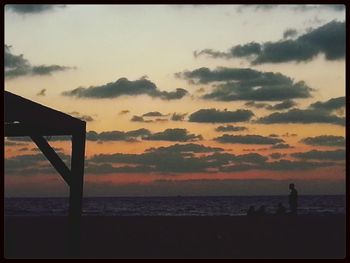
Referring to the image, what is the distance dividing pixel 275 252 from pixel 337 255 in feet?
4.27

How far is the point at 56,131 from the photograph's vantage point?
11.0 metres

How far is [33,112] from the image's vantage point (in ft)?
34.0

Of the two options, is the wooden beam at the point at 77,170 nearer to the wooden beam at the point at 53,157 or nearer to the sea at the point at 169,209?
the wooden beam at the point at 53,157

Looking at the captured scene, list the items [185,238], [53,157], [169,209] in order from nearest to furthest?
1. [53,157]
2. [185,238]
3. [169,209]

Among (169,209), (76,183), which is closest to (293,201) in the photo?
(76,183)

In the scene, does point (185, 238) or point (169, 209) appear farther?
point (169, 209)

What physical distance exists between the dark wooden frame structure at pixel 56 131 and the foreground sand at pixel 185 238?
1.43m

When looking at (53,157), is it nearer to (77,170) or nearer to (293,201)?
(77,170)

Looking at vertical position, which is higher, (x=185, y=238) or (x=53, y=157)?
(x=53, y=157)

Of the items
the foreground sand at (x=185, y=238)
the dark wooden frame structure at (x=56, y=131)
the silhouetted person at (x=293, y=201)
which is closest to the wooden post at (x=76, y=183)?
the dark wooden frame structure at (x=56, y=131)

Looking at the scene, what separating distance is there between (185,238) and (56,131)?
14.6 feet

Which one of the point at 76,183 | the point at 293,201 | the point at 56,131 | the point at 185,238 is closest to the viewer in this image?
the point at 76,183

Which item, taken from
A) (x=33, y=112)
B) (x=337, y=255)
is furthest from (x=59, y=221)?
(x=337, y=255)

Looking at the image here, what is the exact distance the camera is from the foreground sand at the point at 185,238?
12000 mm
